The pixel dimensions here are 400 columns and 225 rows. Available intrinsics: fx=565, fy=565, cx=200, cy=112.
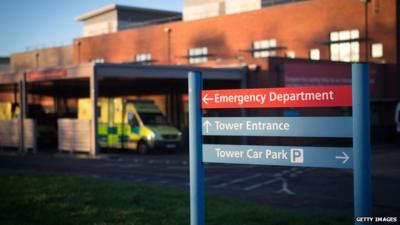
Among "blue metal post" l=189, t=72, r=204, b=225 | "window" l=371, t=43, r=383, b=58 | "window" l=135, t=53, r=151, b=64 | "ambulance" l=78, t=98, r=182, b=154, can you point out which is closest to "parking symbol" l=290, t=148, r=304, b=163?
"blue metal post" l=189, t=72, r=204, b=225

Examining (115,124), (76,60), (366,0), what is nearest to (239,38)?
(366,0)

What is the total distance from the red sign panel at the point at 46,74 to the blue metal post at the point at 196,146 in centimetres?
2271

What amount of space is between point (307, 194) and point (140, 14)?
54.9 metres

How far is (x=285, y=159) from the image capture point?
607 cm

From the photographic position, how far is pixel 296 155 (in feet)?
19.7

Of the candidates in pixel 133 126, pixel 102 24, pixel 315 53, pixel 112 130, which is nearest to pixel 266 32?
pixel 315 53

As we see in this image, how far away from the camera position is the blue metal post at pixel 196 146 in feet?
21.7

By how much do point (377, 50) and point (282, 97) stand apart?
33719 mm

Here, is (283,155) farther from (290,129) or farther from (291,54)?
(291,54)

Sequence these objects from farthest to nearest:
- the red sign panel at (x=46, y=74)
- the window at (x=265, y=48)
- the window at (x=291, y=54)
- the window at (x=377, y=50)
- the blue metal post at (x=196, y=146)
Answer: the window at (x=265, y=48) < the window at (x=291, y=54) < the window at (x=377, y=50) < the red sign panel at (x=46, y=74) < the blue metal post at (x=196, y=146)

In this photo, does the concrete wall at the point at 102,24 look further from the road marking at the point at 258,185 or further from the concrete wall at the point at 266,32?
the road marking at the point at 258,185

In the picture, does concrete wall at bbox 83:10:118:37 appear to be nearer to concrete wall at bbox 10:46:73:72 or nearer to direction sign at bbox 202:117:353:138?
concrete wall at bbox 10:46:73:72

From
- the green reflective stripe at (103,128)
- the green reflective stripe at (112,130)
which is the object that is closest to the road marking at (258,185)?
the green reflective stripe at (112,130)

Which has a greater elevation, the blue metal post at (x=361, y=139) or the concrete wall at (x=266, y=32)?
the concrete wall at (x=266, y=32)
